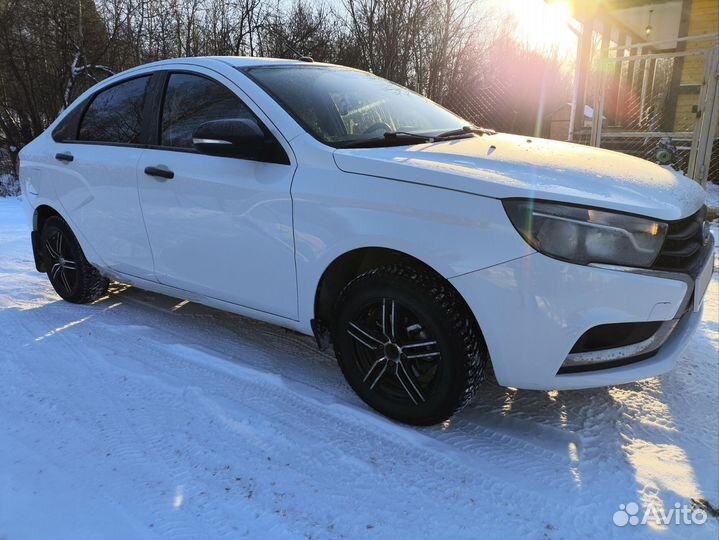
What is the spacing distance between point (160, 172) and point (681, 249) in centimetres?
270

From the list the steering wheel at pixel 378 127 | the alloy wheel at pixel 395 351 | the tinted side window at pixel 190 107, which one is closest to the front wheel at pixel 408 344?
the alloy wheel at pixel 395 351

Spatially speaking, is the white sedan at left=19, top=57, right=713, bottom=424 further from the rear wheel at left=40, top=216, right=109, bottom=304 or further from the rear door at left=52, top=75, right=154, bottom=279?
the rear wheel at left=40, top=216, right=109, bottom=304

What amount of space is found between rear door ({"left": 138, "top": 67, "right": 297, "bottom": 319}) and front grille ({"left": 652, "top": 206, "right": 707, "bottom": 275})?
161 cm

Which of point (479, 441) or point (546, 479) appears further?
point (479, 441)

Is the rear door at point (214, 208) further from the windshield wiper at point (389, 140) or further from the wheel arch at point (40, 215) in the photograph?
the wheel arch at point (40, 215)

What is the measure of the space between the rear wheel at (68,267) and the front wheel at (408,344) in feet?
7.82

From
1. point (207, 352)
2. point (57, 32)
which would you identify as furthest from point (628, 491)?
point (57, 32)

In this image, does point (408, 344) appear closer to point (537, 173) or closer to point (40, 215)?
point (537, 173)

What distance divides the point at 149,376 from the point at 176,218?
0.90m

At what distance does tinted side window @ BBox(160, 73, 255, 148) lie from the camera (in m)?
3.02

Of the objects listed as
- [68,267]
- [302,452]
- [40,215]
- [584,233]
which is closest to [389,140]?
[584,233]

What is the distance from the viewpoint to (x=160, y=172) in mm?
3184

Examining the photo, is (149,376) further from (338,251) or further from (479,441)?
(479,441)

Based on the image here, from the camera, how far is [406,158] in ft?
7.97
